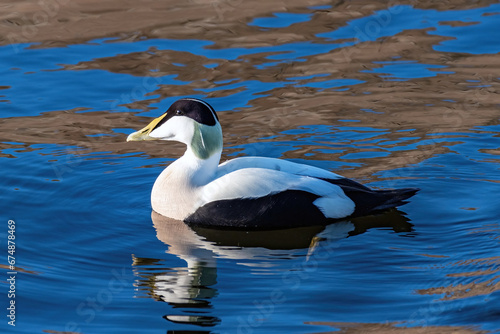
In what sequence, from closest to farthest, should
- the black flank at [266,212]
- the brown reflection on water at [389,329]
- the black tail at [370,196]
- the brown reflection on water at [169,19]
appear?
the brown reflection on water at [389,329] → the black flank at [266,212] → the black tail at [370,196] → the brown reflection on water at [169,19]

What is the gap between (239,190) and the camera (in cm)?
724

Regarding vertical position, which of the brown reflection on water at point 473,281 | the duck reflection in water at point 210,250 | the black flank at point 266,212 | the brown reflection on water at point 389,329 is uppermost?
the black flank at point 266,212

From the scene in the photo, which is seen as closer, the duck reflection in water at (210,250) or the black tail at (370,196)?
the duck reflection in water at (210,250)

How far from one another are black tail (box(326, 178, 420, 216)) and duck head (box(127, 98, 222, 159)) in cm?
102

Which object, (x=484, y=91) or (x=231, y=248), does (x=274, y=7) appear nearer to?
(x=484, y=91)

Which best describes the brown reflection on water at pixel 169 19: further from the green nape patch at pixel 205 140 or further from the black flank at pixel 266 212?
the black flank at pixel 266 212

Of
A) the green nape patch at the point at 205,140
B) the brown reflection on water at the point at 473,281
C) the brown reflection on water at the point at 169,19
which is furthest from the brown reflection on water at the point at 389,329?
the brown reflection on water at the point at 169,19

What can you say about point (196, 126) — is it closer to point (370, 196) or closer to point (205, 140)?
point (205, 140)

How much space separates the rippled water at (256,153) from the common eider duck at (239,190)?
0.14m

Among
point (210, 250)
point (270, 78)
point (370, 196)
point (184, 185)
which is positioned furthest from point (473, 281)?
point (270, 78)

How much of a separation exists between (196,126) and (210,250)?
113cm

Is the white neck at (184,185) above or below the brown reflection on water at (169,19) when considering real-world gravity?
below

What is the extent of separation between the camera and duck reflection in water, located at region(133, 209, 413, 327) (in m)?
6.11

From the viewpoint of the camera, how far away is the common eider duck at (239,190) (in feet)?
23.8
